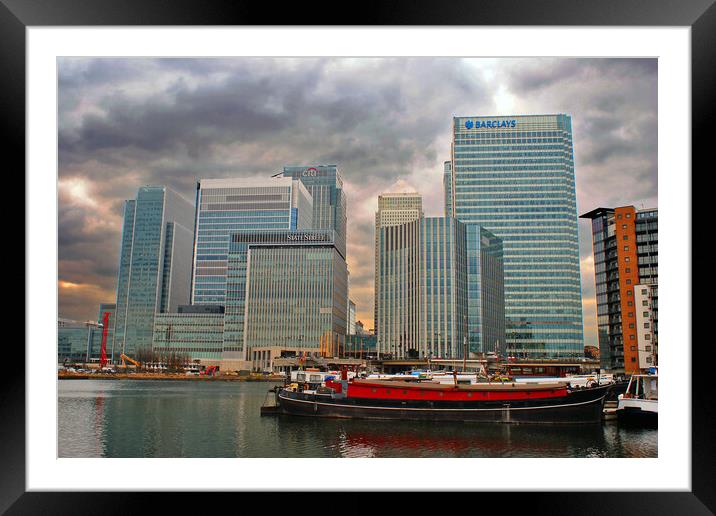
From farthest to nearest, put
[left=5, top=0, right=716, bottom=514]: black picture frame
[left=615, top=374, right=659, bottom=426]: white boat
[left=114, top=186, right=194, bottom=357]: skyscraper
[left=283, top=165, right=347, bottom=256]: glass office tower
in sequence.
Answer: [left=283, top=165, right=347, bottom=256]: glass office tower → [left=114, top=186, right=194, bottom=357]: skyscraper → [left=615, top=374, right=659, bottom=426]: white boat → [left=5, top=0, right=716, bottom=514]: black picture frame

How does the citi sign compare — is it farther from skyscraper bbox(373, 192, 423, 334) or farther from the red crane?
skyscraper bbox(373, 192, 423, 334)

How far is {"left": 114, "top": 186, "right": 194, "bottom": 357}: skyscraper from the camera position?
63812 millimetres

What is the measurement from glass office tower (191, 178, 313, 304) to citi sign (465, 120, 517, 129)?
2239 cm

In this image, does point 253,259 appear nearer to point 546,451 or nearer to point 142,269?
point 142,269

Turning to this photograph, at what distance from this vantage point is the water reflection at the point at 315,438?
1148 cm

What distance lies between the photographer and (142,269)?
68000 millimetres

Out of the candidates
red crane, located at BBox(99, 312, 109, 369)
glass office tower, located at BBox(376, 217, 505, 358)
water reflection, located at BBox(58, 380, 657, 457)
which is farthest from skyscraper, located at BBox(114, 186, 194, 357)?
water reflection, located at BBox(58, 380, 657, 457)

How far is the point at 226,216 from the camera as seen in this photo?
214 feet
